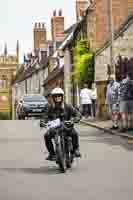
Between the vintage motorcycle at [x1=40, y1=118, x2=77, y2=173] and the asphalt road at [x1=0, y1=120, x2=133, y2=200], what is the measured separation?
221mm

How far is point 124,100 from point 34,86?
71869mm

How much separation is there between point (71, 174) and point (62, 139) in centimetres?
72

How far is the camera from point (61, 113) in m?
11.9

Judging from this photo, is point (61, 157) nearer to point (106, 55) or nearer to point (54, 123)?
point (54, 123)

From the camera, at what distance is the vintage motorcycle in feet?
38.2

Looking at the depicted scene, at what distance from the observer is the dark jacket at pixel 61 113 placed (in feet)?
39.1

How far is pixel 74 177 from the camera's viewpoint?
10945 mm

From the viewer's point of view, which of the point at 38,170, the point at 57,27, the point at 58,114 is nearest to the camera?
the point at 58,114

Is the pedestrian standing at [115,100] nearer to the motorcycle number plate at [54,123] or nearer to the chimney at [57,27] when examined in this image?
the motorcycle number plate at [54,123]

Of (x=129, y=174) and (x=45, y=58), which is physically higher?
(x=45, y=58)

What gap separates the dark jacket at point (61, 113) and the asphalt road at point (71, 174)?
0.98 metres

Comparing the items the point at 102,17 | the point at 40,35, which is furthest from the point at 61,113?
the point at 40,35

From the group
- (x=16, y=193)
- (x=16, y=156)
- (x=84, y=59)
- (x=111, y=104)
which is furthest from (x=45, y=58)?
(x=16, y=193)

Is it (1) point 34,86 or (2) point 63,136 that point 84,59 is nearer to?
(2) point 63,136
